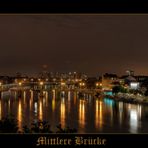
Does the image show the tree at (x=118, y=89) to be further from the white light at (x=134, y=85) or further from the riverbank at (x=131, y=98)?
the white light at (x=134, y=85)

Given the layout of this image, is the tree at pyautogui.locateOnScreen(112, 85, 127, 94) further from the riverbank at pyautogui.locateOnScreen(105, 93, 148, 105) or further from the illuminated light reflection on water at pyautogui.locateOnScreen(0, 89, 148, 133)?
the illuminated light reflection on water at pyautogui.locateOnScreen(0, 89, 148, 133)

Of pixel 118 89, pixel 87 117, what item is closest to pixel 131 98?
pixel 118 89

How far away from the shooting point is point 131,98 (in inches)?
→ 568

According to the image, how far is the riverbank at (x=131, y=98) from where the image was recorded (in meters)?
13.6

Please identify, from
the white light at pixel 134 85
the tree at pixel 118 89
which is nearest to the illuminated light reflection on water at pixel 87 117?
the white light at pixel 134 85

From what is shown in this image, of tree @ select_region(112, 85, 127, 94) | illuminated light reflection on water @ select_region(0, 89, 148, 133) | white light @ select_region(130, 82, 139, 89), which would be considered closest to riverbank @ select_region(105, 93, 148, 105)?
tree @ select_region(112, 85, 127, 94)

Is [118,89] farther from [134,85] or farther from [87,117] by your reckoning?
[87,117]

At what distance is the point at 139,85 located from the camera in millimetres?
15023

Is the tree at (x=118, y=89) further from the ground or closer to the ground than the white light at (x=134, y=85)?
closer to the ground

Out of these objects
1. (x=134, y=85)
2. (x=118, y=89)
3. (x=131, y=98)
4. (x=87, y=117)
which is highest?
(x=134, y=85)

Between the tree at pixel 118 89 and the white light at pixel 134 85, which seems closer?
the white light at pixel 134 85

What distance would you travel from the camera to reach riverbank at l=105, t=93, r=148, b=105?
13623 mm
